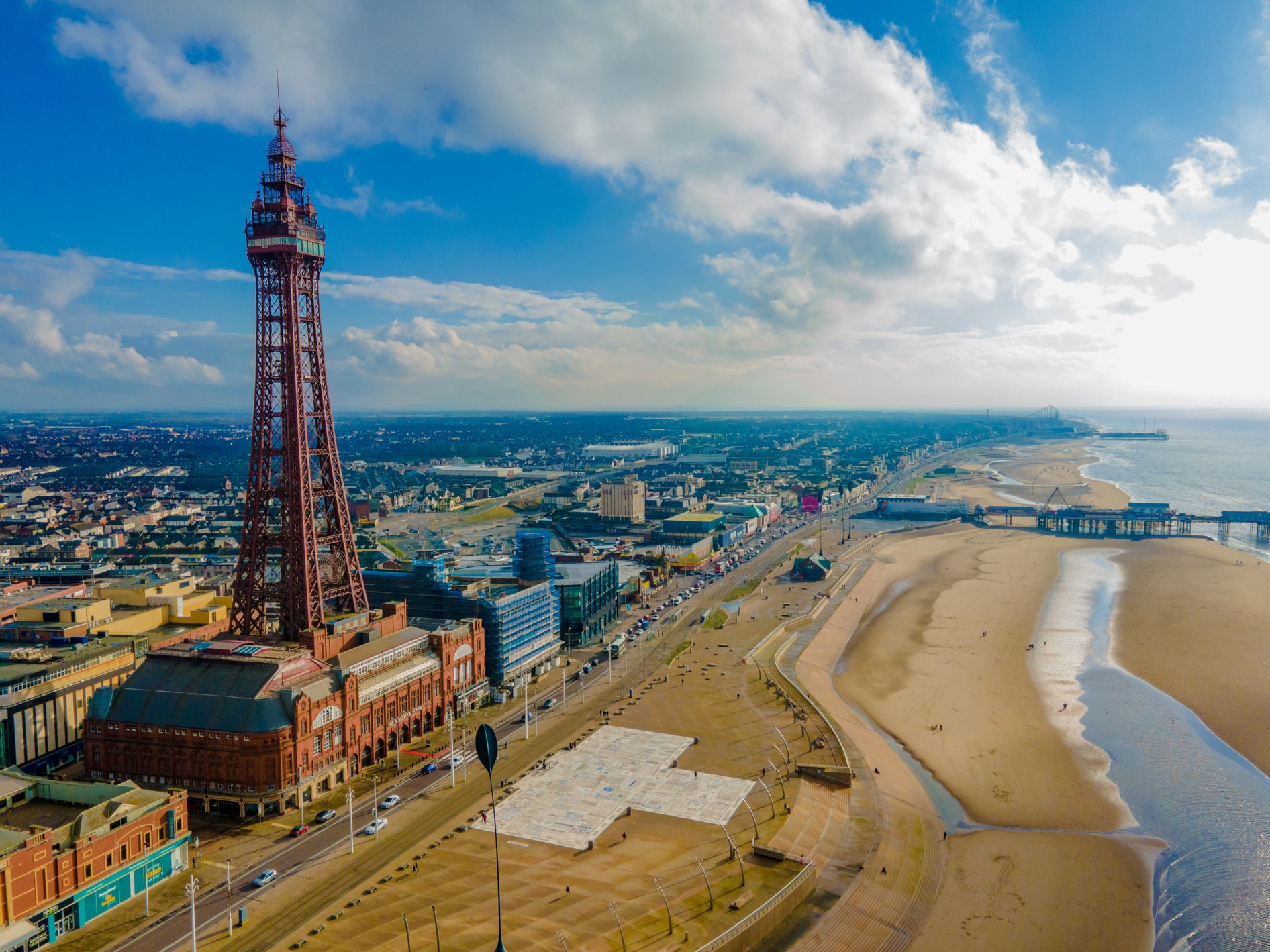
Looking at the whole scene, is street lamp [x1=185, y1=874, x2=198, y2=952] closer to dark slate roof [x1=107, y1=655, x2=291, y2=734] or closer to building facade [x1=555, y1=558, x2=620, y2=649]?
dark slate roof [x1=107, y1=655, x2=291, y2=734]

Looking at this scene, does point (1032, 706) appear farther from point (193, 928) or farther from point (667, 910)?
point (193, 928)

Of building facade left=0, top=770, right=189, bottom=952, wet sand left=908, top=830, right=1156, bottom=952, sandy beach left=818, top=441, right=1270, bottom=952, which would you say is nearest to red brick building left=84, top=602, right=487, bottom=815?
building facade left=0, top=770, right=189, bottom=952

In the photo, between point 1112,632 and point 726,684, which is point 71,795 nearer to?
point 726,684

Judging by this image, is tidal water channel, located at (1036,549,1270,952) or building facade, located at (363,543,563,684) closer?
tidal water channel, located at (1036,549,1270,952)

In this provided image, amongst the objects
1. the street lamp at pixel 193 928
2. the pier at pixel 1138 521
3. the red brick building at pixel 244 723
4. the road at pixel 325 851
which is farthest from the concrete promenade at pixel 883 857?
the pier at pixel 1138 521

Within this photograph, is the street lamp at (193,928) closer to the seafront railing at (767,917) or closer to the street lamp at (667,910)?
the street lamp at (667,910)

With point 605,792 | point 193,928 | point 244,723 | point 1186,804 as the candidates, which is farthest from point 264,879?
point 1186,804

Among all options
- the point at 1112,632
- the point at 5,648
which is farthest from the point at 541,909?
the point at 1112,632
